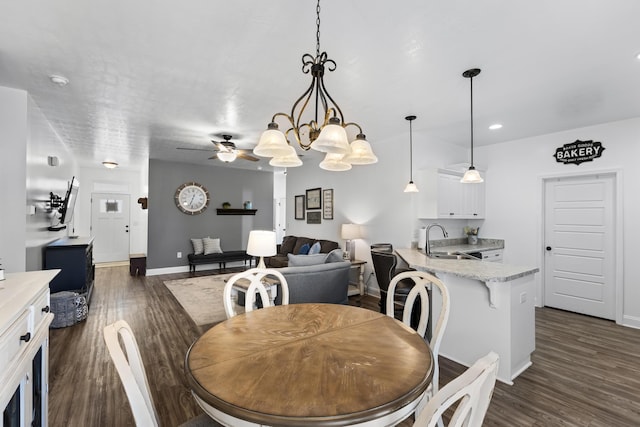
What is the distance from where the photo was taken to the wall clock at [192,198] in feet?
24.1

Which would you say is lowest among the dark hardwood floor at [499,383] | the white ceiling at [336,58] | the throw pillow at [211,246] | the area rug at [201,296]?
the dark hardwood floor at [499,383]

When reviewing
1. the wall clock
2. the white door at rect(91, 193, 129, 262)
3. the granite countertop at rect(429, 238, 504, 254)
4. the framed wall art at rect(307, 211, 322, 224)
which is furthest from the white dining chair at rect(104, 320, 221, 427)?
the white door at rect(91, 193, 129, 262)

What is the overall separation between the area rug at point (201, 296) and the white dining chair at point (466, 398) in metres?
3.53

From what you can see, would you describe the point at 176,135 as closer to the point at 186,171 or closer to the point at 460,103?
the point at 186,171

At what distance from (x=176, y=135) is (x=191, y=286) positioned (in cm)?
280

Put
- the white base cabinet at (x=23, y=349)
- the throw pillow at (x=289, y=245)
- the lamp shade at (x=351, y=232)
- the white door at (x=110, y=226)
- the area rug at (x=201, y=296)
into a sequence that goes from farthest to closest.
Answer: the white door at (x=110, y=226) → the throw pillow at (x=289, y=245) → the lamp shade at (x=351, y=232) → the area rug at (x=201, y=296) → the white base cabinet at (x=23, y=349)

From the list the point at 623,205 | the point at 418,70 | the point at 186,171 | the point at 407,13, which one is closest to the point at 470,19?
the point at 407,13

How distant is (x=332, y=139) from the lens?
164cm

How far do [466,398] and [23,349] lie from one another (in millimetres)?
1794

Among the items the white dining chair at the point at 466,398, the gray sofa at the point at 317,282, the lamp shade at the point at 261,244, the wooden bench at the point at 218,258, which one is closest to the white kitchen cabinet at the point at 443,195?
the gray sofa at the point at 317,282

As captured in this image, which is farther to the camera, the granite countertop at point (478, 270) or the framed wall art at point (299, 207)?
the framed wall art at point (299, 207)

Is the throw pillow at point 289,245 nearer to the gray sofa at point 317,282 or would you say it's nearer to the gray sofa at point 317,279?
the gray sofa at point 317,279

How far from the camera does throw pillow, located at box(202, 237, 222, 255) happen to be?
24.2 ft

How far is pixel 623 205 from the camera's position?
3.97 m
